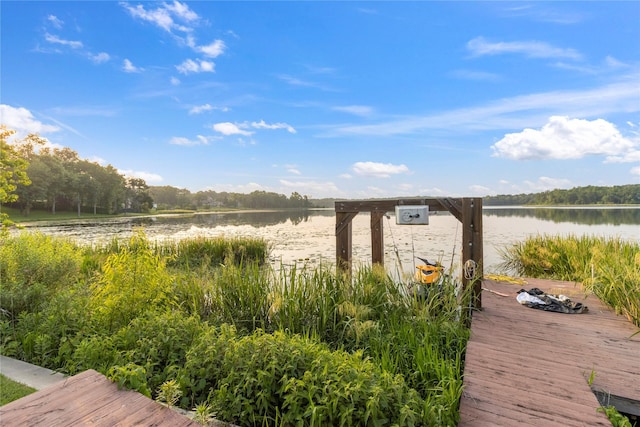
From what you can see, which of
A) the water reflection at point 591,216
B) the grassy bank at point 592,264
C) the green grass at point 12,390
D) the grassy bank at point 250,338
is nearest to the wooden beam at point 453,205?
the grassy bank at point 250,338

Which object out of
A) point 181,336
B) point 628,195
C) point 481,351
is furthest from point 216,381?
point 628,195

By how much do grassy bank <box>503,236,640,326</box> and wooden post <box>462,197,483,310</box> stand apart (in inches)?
77.3

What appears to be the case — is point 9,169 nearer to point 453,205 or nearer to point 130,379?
point 130,379

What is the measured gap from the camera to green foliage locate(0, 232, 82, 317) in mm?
3961

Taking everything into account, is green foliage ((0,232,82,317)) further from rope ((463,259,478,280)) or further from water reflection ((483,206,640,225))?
water reflection ((483,206,640,225))

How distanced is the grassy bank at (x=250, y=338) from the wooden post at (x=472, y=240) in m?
0.38

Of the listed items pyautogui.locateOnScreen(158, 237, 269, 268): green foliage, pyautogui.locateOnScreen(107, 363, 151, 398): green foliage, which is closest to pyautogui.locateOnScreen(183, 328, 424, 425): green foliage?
pyautogui.locateOnScreen(107, 363, 151, 398): green foliage

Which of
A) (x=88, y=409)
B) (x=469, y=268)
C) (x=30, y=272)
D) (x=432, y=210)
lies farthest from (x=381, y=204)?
(x=30, y=272)

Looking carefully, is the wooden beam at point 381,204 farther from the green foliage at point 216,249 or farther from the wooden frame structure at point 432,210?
the green foliage at point 216,249

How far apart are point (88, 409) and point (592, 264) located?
6.66 meters

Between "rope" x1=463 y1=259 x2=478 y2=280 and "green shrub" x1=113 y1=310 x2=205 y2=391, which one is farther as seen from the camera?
"rope" x1=463 y1=259 x2=478 y2=280

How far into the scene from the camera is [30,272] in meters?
4.60

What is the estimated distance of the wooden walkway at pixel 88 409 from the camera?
66.1 inches

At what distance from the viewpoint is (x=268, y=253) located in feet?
40.1
